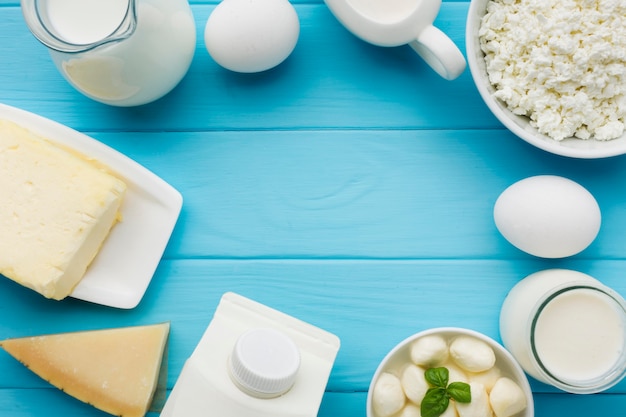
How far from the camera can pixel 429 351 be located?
0.84 m

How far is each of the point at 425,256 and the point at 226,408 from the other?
333 mm

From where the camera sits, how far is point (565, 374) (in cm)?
82

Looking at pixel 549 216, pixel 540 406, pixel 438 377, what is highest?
pixel 549 216

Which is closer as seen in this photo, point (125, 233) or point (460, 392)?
point (460, 392)

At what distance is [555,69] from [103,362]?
670mm

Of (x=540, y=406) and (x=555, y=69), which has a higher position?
(x=555, y=69)

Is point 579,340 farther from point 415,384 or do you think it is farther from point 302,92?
point 302,92

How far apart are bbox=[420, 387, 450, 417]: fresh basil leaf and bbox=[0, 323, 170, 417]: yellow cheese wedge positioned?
343 mm

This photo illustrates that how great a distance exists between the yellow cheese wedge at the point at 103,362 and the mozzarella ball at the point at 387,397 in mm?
283

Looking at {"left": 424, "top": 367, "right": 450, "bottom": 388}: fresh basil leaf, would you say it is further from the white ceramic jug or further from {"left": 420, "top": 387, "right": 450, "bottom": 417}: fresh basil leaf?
the white ceramic jug

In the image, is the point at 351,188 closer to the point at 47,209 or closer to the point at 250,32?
the point at 250,32

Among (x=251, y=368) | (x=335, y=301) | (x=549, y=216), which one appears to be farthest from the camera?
(x=335, y=301)

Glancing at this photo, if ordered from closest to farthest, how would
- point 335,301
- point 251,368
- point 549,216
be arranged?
point 251,368 < point 549,216 < point 335,301

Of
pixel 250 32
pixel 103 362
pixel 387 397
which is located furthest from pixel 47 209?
pixel 387 397
